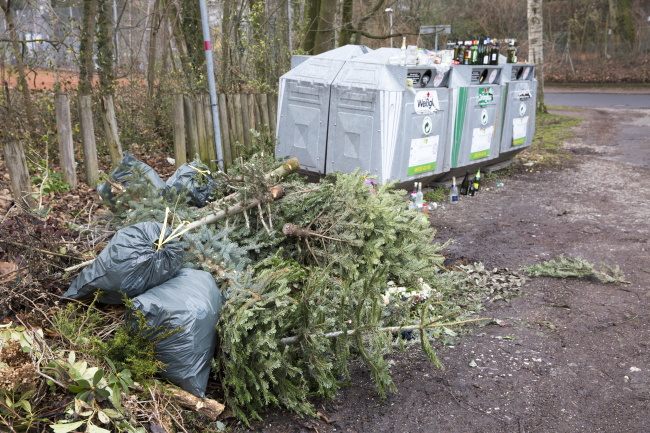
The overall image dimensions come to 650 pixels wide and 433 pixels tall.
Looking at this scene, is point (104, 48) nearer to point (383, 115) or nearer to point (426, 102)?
point (383, 115)

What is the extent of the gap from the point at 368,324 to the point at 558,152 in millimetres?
9670

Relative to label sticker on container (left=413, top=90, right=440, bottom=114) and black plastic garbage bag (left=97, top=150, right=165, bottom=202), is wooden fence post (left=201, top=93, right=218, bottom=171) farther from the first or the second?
black plastic garbage bag (left=97, top=150, right=165, bottom=202)

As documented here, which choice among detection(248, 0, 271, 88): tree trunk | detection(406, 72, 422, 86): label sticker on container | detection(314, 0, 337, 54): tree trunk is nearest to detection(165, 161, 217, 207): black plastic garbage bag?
detection(406, 72, 422, 86): label sticker on container

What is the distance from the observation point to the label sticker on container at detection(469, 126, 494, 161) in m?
8.56

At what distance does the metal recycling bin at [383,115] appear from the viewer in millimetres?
6727

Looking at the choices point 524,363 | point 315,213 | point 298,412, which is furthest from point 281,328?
point 524,363

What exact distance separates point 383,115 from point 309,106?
1095mm

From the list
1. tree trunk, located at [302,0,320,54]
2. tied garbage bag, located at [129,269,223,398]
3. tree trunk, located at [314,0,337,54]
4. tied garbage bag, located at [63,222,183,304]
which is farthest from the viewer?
tree trunk, located at [302,0,320,54]

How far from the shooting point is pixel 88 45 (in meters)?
8.40

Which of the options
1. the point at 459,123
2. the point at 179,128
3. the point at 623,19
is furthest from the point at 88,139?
the point at 623,19

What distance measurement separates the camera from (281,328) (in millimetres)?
3271

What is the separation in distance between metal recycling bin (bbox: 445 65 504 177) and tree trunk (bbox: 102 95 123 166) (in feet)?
14.3

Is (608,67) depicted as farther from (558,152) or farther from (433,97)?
(433,97)

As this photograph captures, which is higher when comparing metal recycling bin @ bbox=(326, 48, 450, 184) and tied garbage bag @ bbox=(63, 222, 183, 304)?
metal recycling bin @ bbox=(326, 48, 450, 184)
